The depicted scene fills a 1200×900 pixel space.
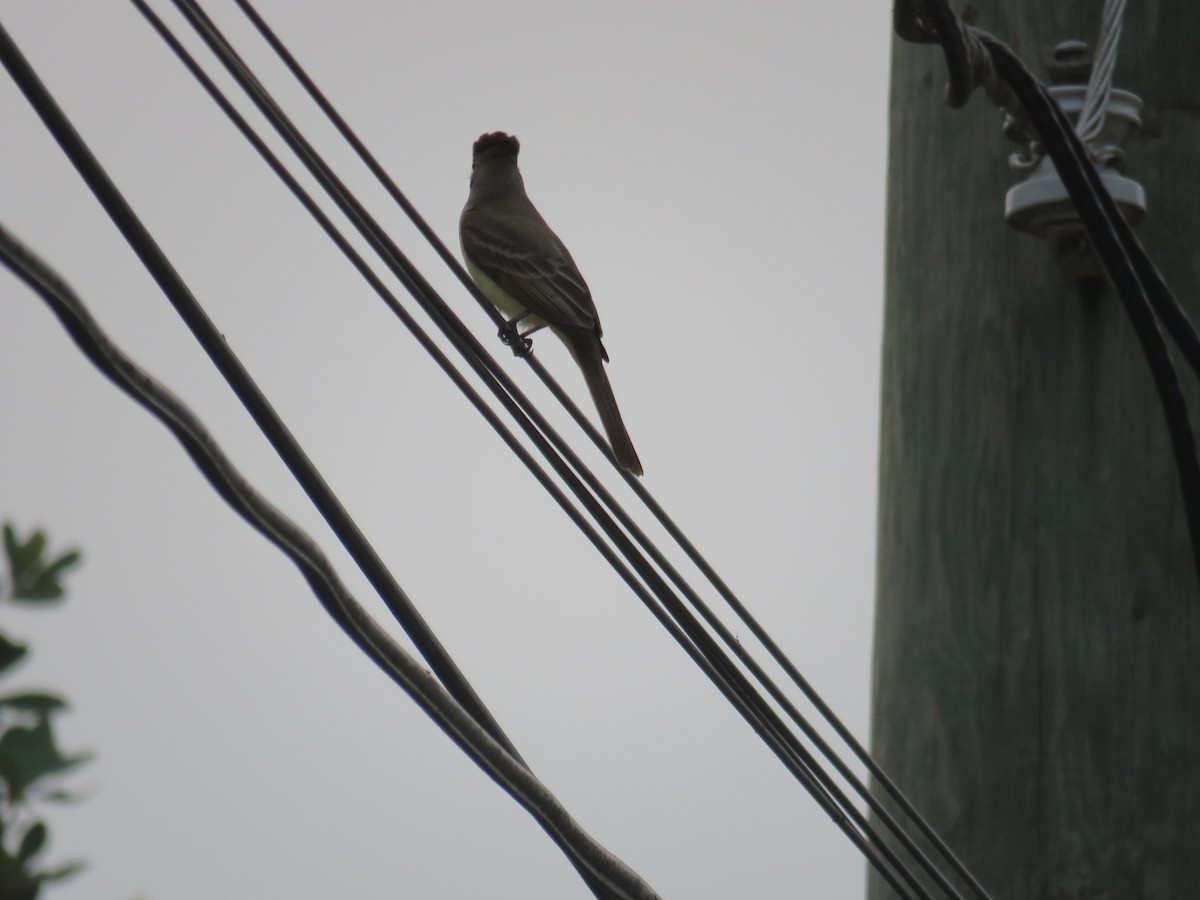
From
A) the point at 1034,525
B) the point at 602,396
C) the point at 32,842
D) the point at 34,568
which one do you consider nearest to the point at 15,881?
the point at 32,842

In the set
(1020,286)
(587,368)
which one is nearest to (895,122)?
(1020,286)

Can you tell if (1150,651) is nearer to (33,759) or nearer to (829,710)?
(829,710)

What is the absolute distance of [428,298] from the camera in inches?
139

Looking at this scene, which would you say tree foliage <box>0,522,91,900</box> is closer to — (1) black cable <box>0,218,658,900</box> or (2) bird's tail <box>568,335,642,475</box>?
(1) black cable <box>0,218,658,900</box>

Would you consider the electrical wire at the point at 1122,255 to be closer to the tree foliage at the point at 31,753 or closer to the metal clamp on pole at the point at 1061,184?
the metal clamp on pole at the point at 1061,184

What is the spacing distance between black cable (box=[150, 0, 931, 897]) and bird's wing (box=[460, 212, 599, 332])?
3.68m

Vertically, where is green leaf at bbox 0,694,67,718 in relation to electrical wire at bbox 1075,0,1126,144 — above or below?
above

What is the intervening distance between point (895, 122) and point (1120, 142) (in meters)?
0.62

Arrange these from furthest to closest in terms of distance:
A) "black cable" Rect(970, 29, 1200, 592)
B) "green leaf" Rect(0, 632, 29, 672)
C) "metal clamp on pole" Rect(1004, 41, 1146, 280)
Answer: "metal clamp on pole" Rect(1004, 41, 1146, 280)
"black cable" Rect(970, 29, 1200, 592)
"green leaf" Rect(0, 632, 29, 672)

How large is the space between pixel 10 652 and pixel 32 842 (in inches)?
9.4

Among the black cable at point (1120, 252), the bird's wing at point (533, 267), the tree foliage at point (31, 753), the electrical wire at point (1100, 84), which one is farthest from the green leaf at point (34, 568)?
the bird's wing at point (533, 267)

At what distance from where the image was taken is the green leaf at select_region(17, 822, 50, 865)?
72.4 inches

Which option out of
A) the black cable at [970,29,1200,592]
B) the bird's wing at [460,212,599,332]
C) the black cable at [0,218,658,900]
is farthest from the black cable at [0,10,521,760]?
the bird's wing at [460,212,599,332]

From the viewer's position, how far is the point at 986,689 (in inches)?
172
